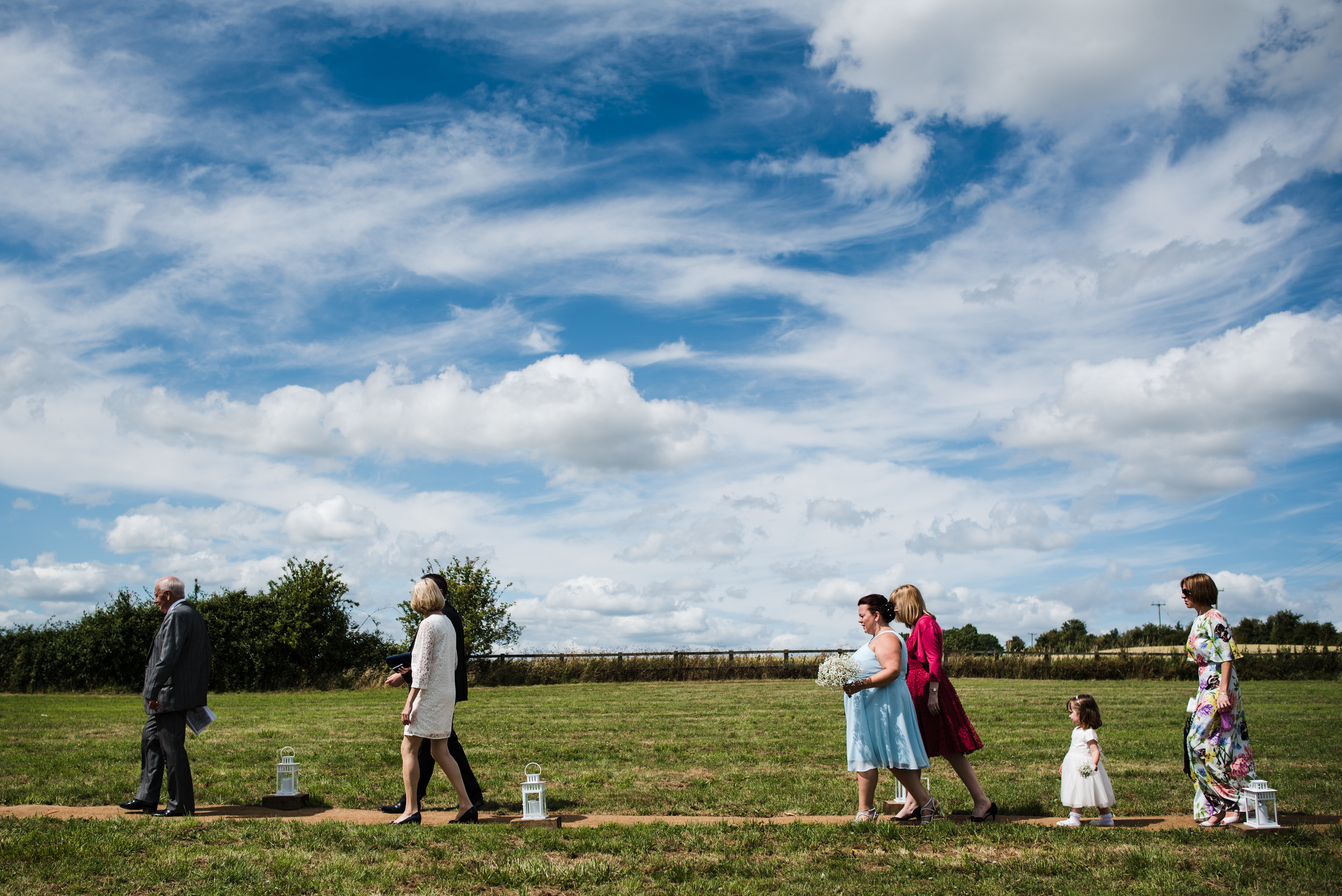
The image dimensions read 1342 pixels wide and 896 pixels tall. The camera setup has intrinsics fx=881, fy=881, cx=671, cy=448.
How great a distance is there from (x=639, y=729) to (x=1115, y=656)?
1025 inches

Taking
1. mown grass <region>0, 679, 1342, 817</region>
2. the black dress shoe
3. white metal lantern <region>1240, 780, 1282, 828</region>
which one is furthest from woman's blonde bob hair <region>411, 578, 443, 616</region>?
white metal lantern <region>1240, 780, 1282, 828</region>

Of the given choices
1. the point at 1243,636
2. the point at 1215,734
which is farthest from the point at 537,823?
the point at 1243,636

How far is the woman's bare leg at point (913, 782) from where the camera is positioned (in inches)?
256

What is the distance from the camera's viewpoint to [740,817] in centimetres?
727

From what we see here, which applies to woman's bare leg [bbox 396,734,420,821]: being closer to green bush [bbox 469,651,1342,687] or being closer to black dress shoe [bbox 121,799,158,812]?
black dress shoe [bbox 121,799,158,812]

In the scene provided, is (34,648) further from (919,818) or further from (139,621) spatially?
(919,818)

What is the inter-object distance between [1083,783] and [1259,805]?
1.16 metres

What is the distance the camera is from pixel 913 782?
650 cm

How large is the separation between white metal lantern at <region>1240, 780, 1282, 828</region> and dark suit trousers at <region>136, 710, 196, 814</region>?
8.18m

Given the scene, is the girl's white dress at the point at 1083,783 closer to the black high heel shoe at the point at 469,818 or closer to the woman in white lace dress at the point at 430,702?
the black high heel shoe at the point at 469,818

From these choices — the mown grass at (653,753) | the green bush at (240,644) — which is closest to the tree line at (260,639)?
the green bush at (240,644)

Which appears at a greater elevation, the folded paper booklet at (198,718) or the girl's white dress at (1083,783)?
the folded paper booklet at (198,718)

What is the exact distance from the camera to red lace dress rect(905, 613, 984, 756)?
22.6ft

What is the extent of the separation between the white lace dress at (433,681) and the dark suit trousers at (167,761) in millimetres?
2081
